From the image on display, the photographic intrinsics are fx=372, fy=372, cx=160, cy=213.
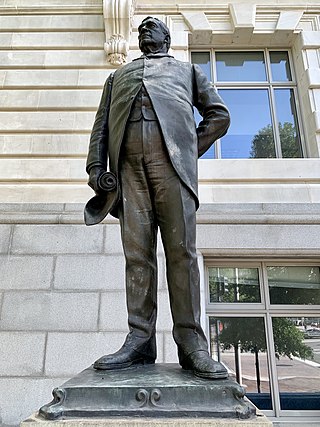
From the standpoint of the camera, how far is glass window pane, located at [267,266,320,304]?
5.96 m

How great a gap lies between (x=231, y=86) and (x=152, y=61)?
16.6 feet

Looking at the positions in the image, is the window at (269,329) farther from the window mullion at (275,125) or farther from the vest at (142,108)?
the vest at (142,108)

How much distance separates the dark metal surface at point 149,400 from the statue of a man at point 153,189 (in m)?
0.33

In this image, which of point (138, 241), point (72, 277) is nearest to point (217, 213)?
point (72, 277)

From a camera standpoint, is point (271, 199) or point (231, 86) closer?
point (271, 199)

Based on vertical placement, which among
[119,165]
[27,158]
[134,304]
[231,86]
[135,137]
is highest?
[231,86]

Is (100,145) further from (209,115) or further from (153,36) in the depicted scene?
(153,36)

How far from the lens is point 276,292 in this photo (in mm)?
5969

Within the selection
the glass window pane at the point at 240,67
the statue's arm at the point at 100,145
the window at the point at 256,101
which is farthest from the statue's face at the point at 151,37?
the glass window pane at the point at 240,67

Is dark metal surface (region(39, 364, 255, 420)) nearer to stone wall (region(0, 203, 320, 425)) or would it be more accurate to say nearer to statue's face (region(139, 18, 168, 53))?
statue's face (region(139, 18, 168, 53))

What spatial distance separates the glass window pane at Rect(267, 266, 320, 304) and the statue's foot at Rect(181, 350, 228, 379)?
4016mm

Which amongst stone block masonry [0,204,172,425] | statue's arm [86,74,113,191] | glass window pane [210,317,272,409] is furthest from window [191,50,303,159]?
statue's arm [86,74,113,191]

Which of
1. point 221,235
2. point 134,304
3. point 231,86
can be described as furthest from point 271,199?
point 134,304

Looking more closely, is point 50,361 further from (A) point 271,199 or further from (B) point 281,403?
(A) point 271,199
